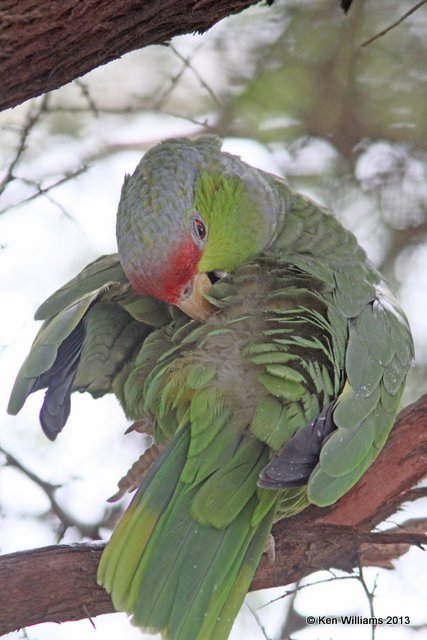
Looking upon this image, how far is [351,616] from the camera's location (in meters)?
2.71

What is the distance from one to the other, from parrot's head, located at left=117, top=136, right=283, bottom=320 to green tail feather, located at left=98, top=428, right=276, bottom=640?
598 mm

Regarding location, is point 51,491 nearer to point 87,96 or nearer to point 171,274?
point 171,274

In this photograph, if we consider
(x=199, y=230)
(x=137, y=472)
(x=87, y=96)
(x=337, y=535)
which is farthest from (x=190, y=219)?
(x=87, y=96)

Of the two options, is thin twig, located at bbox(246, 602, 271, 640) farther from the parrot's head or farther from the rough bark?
the rough bark

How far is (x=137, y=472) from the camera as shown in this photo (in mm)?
2922

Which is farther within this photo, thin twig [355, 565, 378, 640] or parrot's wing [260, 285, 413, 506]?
thin twig [355, 565, 378, 640]

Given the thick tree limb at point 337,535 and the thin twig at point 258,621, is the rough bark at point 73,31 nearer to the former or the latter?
the thick tree limb at point 337,535

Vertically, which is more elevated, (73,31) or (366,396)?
(73,31)

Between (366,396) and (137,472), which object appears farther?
(137,472)

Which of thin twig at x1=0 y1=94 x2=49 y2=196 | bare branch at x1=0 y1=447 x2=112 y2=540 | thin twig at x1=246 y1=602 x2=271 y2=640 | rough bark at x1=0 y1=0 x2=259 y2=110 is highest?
rough bark at x1=0 y1=0 x2=259 y2=110

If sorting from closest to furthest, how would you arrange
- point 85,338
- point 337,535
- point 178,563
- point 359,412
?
point 178,563, point 359,412, point 337,535, point 85,338

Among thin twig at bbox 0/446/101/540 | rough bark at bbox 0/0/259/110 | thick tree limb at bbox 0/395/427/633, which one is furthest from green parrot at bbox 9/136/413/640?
rough bark at bbox 0/0/259/110

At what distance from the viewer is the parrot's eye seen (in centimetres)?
255

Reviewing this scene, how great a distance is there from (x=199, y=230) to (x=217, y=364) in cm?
49
